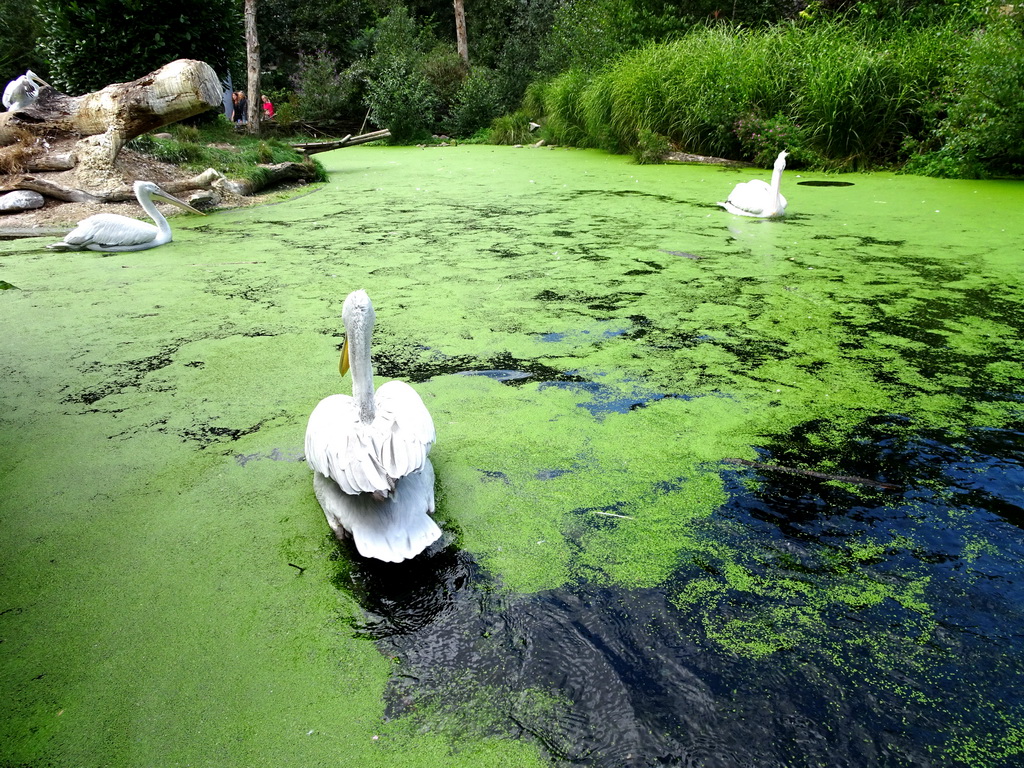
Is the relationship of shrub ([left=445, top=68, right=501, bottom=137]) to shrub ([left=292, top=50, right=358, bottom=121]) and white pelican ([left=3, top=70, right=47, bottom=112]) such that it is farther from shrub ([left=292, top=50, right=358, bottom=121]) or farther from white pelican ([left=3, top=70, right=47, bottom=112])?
white pelican ([left=3, top=70, right=47, bottom=112])

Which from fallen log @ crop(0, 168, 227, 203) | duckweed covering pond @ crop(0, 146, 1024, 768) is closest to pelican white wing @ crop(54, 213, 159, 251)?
duckweed covering pond @ crop(0, 146, 1024, 768)

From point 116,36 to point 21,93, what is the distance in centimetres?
213

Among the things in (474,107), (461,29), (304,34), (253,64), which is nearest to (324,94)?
(474,107)

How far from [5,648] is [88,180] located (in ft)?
17.1

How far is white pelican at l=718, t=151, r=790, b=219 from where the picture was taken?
4.70m

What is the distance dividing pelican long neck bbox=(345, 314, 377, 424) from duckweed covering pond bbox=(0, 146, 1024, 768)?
31cm

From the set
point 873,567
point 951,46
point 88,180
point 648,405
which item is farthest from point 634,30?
point 873,567

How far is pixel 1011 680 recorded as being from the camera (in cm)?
121

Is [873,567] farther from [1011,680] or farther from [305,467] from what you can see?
[305,467]

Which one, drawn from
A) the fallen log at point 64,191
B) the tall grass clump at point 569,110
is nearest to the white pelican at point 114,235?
the fallen log at point 64,191

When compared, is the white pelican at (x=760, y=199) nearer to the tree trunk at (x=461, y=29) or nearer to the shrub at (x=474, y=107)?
the shrub at (x=474, y=107)

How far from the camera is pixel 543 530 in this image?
5.37 feet

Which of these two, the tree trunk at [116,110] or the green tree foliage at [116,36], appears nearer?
the tree trunk at [116,110]

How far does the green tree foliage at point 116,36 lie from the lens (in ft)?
23.2
